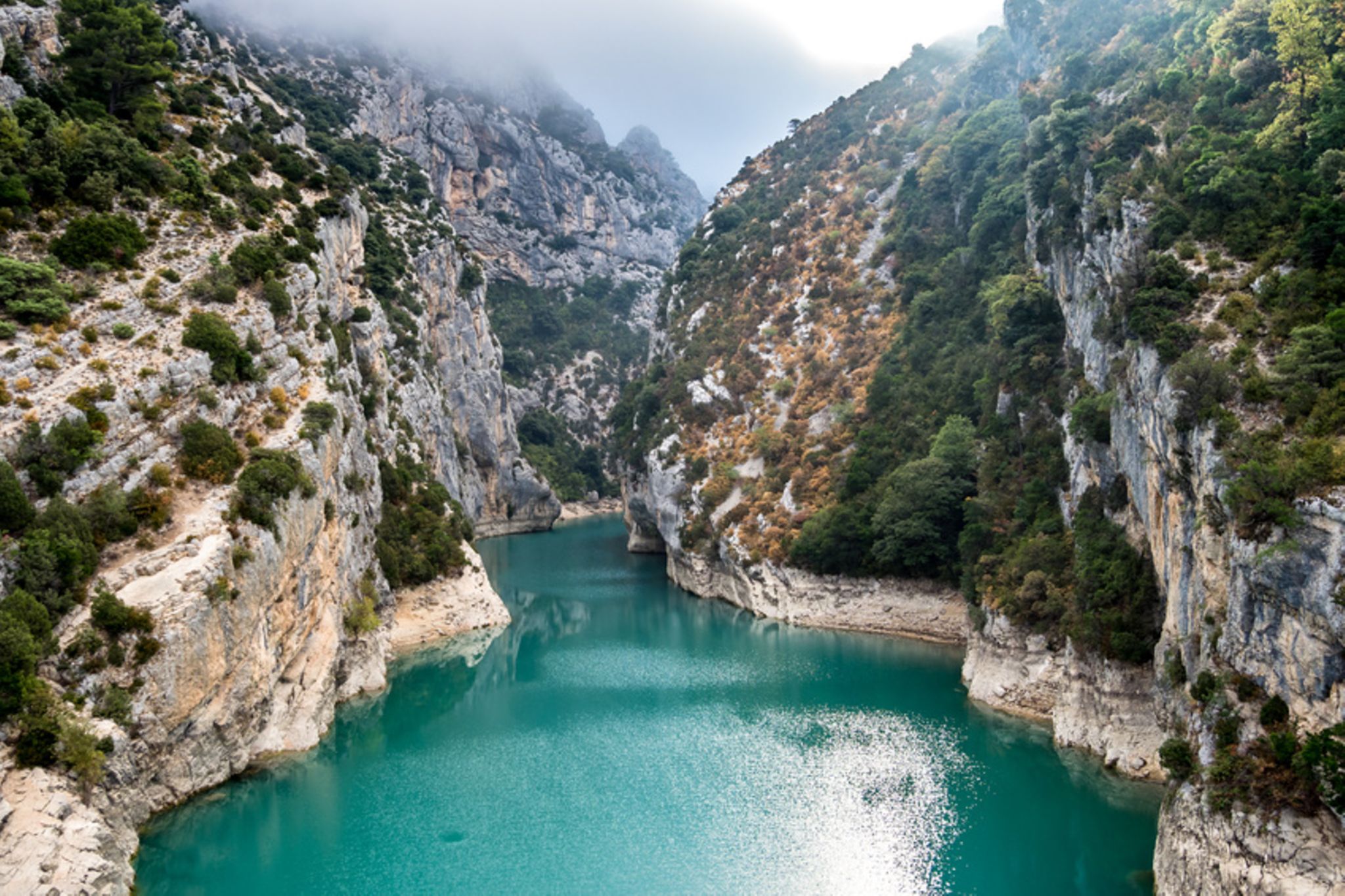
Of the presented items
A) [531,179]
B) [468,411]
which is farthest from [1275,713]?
[531,179]

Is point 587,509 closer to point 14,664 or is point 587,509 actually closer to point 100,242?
point 100,242

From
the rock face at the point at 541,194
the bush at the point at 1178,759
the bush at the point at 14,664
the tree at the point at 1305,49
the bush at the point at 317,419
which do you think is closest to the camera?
the bush at the point at 14,664

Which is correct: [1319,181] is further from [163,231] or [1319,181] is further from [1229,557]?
[163,231]

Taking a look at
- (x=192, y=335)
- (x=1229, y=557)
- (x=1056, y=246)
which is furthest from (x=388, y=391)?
(x=1229, y=557)

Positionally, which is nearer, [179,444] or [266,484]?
[179,444]

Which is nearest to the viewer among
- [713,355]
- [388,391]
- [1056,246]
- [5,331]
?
[5,331]

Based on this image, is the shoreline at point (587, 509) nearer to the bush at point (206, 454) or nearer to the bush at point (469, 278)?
the bush at point (469, 278)

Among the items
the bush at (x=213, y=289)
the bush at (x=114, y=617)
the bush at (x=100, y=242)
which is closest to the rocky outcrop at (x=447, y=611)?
the bush at (x=213, y=289)
